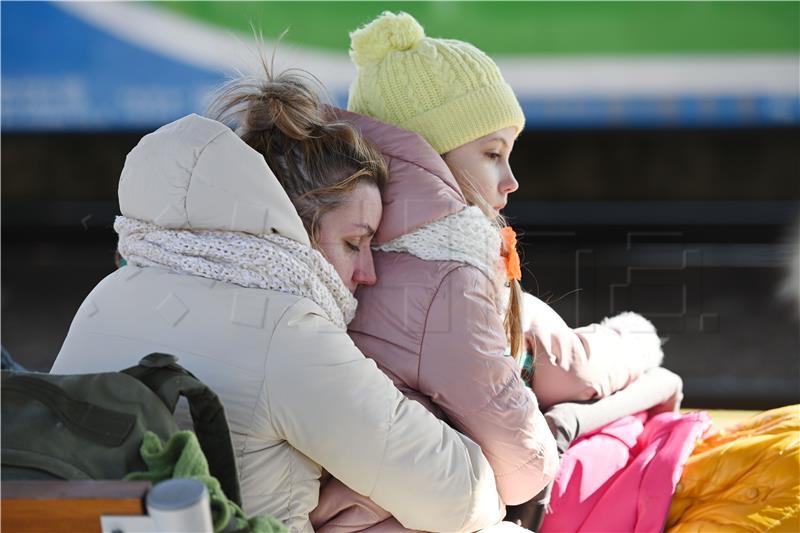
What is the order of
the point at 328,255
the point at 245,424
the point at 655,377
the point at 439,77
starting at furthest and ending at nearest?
the point at 655,377 < the point at 439,77 < the point at 328,255 < the point at 245,424

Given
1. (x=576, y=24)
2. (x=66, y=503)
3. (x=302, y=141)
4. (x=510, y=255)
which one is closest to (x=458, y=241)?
(x=510, y=255)

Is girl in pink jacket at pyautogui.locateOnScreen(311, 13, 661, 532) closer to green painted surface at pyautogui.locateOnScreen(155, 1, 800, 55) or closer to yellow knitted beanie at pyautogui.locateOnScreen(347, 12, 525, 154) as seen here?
yellow knitted beanie at pyautogui.locateOnScreen(347, 12, 525, 154)

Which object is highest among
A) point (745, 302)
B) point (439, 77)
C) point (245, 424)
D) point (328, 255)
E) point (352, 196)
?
point (439, 77)

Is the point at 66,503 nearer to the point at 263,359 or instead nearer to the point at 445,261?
the point at 263,359

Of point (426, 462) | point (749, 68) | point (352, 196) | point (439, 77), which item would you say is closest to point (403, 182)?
point (352, 196)

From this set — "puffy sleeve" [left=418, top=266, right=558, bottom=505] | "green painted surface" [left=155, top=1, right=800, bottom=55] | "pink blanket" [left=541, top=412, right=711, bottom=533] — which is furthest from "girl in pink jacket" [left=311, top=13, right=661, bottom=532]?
"green painted surface" [left=155, top=1, right=800, bottom=55]

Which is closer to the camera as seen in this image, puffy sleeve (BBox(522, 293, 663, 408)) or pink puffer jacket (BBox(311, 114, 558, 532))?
pink puffer jacket (BBox(311, 114, 558, 532))

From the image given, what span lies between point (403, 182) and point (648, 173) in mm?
3836

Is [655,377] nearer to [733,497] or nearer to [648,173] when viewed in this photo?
[733,497]

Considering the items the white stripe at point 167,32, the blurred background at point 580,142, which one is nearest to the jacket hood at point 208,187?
the blurred background at point 580,142

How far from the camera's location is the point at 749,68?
471 cm

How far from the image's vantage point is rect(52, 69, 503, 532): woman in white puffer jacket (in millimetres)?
1501

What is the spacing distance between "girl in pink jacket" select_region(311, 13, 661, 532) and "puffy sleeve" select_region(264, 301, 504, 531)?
4.5 inches

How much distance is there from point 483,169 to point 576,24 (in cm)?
283
